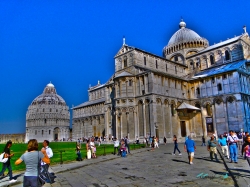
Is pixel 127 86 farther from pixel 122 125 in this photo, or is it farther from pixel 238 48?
pixel 238 48

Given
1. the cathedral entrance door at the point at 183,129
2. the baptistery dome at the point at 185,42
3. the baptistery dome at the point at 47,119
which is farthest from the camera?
the baptistery dome at the point at 47,119

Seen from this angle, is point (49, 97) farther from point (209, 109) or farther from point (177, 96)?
point (209, 109)

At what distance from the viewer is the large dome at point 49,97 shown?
338ft

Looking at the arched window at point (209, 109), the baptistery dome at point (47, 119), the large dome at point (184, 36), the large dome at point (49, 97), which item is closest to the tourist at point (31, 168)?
the arched window at point (209, 109)

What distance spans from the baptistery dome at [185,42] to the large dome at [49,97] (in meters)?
71.0

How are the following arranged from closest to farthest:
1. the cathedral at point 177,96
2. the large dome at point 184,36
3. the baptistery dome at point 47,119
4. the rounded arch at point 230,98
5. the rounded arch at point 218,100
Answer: the cathedral at point 177,96 < the rounded arch at point 230,98 < the rounded arch at point 218,100 < the large dome at point 184,36 < the baptistery dome at point 47,119

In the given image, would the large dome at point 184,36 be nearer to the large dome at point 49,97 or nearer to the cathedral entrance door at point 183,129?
the cathedral entrance door at point 183,129

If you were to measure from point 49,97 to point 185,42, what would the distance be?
79.1 metres

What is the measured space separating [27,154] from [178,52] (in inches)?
1950

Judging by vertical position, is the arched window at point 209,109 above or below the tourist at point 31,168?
above

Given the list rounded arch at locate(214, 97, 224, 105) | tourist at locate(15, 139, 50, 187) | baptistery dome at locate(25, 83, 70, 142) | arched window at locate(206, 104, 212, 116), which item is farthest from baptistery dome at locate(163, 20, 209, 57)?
baptistery dome at locate(25, 83, 70, 142)

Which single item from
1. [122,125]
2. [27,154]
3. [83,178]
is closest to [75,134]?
[122,125]

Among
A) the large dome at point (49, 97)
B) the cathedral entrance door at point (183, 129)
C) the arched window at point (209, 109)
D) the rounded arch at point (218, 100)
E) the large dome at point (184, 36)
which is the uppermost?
the large dome at point (184, 36)

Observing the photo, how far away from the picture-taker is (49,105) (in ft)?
331
